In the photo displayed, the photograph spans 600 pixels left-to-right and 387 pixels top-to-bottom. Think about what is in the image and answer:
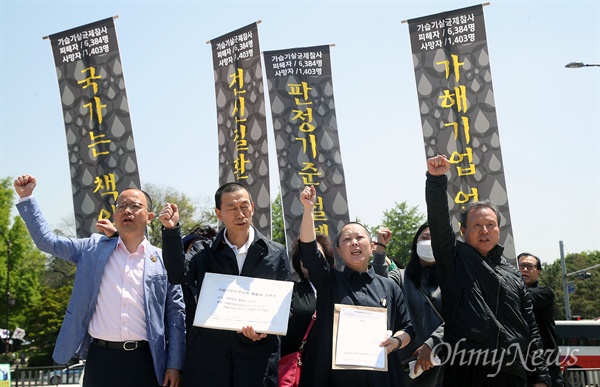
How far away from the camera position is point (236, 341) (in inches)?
163

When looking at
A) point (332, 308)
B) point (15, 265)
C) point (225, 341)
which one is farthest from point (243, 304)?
point (15, 265)

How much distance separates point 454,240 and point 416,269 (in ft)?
3.47

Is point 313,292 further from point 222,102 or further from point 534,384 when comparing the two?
point 222,102

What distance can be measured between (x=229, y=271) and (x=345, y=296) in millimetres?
764

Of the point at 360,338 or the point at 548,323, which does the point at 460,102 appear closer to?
the point at 548,323

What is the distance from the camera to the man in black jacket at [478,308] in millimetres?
4145

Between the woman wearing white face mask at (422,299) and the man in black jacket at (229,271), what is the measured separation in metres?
1.25

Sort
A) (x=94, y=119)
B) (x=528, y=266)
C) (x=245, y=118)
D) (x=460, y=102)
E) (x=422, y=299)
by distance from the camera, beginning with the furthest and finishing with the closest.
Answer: (x=245, y=118)
(x=94, y=119)
(x=460, y=102)
(x=528, y=266)
(x=422, y=299)

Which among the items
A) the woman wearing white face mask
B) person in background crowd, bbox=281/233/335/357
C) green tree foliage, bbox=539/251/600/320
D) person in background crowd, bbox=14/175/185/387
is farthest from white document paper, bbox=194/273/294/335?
green tree foliage, bbox=539/251/600/320

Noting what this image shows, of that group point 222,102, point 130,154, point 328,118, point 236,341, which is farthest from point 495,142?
point 236,341

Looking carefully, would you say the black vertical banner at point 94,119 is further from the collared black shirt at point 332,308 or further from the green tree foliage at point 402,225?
the green tree foliage at point 402,225

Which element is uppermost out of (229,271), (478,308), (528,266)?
(229,271)

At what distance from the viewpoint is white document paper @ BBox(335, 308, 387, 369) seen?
4172 millimetres

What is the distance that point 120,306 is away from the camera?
14.5ft
